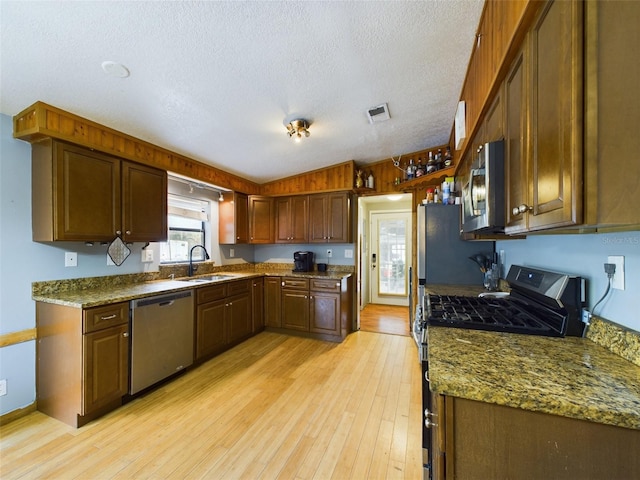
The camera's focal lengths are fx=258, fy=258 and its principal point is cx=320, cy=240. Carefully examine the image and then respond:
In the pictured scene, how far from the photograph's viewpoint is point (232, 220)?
12.7 feet

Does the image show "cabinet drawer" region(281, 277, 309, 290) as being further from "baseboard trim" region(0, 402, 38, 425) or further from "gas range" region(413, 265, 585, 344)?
"baseboard trim" region(0, 402, 38, 425)

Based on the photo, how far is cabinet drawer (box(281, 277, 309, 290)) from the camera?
3670 millimetres

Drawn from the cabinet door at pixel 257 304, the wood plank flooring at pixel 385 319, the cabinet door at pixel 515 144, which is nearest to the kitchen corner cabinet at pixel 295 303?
the cabinet door at pixel 257 304

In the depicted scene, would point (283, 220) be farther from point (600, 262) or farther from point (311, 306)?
point (600, 262)

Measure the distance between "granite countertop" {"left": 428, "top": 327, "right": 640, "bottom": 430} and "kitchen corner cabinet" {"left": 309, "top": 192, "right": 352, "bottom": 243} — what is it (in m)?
2.73

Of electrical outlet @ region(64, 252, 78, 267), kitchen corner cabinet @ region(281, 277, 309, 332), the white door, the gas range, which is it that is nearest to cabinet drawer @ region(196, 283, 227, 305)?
kitchen corner cabinet @ region(281, 277, 309, 332)

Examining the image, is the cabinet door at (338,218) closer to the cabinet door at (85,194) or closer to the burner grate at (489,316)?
the burner grate at (489,316)

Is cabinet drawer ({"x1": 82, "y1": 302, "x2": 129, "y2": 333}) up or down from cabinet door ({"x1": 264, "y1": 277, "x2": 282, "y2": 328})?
up

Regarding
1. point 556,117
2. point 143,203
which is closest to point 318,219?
point 143,203

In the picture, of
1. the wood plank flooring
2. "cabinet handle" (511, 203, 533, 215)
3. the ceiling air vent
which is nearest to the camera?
"cabinet handle" (511, 203, 533, 215)

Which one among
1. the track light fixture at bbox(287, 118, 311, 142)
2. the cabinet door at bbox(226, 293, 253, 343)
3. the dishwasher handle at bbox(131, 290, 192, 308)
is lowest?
the cabinet door at bbox(226, 293, 253, 343)

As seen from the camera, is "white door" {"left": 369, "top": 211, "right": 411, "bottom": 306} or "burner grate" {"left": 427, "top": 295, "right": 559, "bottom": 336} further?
Result: "white door" {"left": 369, "top": 211, "right": 411, "bottom": 306}

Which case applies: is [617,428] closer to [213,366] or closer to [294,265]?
[213,366]

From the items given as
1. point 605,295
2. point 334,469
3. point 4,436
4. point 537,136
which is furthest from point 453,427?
point 4,436
